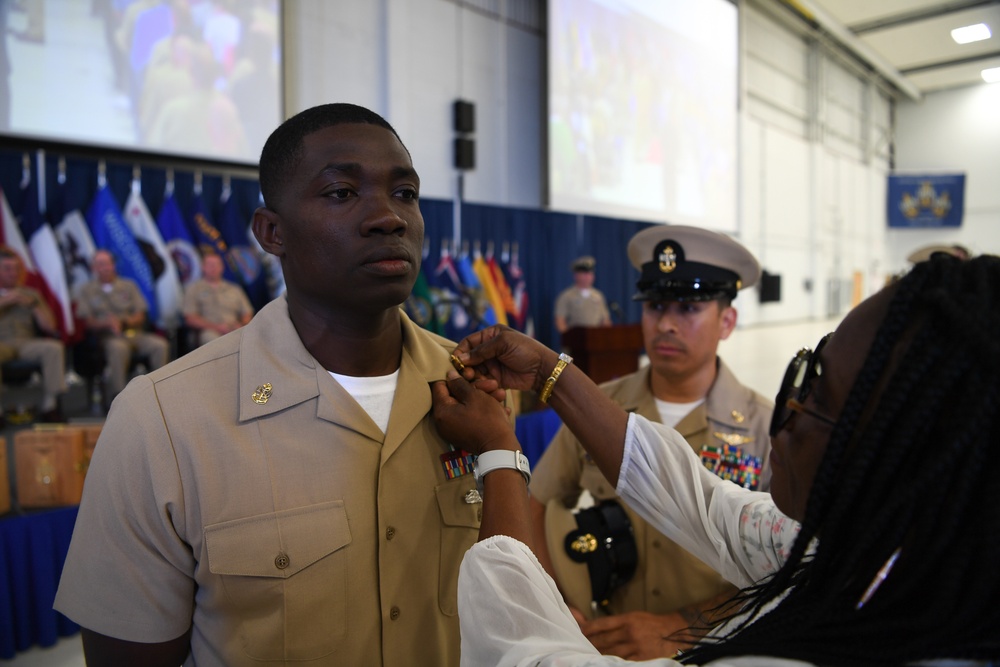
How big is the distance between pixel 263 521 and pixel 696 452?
4.20ft

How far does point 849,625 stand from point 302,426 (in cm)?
92

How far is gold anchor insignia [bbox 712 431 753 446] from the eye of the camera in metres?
1.87

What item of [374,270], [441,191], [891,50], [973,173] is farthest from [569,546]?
[973,173]

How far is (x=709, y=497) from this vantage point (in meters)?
1.40

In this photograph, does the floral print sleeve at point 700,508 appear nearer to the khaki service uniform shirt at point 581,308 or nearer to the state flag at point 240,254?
the state flag at point 240,254

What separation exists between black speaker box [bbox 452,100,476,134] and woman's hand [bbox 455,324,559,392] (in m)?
6.50

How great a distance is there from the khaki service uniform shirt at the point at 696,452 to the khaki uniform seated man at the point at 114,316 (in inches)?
164

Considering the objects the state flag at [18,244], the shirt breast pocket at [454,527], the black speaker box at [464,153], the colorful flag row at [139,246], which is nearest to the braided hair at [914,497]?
the shirt breast pocket at [454,527]

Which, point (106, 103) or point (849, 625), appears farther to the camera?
point (106, 103)

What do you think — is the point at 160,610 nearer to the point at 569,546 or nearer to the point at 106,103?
the point at 569,546

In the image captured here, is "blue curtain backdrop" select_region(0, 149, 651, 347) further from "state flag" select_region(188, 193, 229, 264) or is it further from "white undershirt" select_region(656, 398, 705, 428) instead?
"white undershirt" select_region(656, 398, 705, 428)

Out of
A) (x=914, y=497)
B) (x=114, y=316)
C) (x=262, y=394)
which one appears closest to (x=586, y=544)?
(x=262, y=394)

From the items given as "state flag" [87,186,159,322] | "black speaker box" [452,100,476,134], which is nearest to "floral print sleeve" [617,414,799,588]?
"state flag" [87,186,159,322]

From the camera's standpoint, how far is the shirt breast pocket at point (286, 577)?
108 cm
